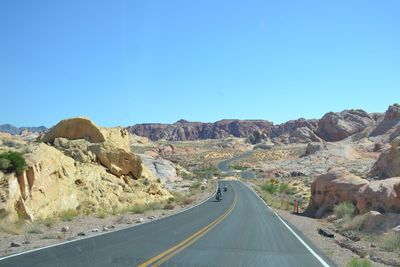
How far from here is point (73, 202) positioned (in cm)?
2812

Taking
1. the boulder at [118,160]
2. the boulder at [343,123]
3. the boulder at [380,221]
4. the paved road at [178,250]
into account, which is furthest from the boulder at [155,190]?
the boulder at [343,123]

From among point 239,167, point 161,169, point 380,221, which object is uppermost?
point 239,167

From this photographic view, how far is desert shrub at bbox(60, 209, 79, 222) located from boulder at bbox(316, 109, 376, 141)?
474 feet

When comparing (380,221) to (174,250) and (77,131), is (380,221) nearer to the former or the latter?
(174,250)

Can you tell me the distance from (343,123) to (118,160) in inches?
5415

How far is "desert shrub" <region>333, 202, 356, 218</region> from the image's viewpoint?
94.6ft

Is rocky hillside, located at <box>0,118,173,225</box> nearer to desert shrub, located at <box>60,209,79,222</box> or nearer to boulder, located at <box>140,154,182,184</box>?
desert shrub, located at <box>60,209,79,222</box>

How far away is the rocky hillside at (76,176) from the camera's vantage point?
23.3 meters

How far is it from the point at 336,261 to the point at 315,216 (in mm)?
22726

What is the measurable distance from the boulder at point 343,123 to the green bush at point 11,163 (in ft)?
485

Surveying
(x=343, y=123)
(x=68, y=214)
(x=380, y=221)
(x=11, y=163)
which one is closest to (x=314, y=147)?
(x=343, y=123)

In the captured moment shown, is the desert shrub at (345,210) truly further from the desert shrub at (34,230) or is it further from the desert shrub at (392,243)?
Answer: the desert shrub at (34,230)

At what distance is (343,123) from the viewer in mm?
165875

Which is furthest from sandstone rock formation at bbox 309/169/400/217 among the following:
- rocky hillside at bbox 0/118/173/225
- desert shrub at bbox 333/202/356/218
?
rocky hillside at bbox 0/118/173/225
